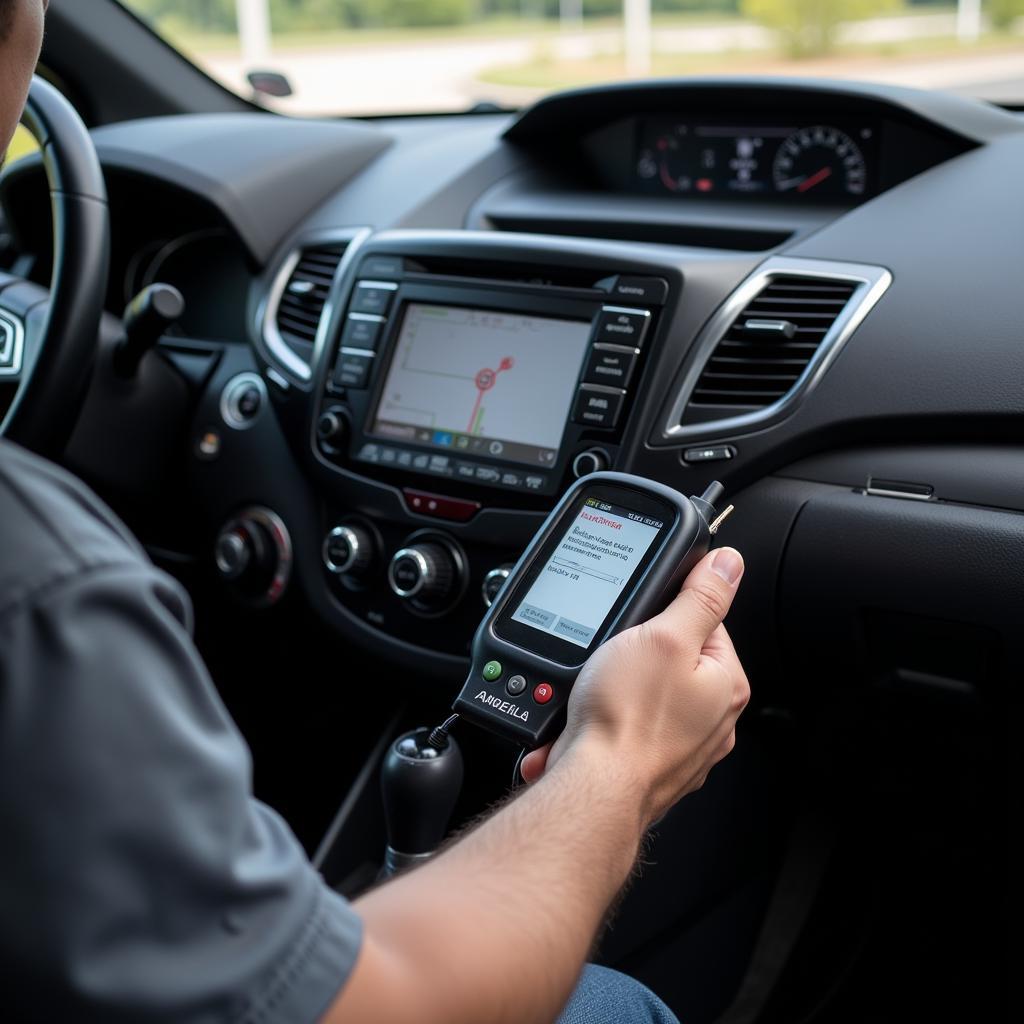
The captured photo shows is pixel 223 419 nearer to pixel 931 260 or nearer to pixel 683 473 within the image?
pixel 683 473

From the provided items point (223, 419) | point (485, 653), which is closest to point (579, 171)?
point (223, 419)

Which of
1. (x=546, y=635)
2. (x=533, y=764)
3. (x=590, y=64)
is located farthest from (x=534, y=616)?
(x=590, y=64)

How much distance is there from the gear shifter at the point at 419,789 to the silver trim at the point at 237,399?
2.40 ft

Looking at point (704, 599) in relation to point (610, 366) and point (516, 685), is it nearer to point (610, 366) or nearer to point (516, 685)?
point (516, 685)

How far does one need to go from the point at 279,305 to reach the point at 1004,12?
143 cm

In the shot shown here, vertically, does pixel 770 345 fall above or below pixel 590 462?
above

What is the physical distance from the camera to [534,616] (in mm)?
1159

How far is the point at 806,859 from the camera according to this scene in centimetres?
204

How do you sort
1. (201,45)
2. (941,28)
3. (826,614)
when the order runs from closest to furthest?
1. (826,614)
2. (941,28)
3. (201,45)

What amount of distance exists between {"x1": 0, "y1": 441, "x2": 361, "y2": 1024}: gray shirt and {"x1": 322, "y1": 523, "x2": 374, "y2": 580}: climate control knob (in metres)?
1.04

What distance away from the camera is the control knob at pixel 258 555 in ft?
5.92

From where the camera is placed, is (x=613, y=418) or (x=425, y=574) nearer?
(x=613, y=418)

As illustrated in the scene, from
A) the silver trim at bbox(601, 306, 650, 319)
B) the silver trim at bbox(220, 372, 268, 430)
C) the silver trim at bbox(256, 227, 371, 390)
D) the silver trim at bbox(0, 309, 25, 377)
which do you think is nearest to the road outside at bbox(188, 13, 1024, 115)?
the silver trim at bbox(256, 227, 371, 390)

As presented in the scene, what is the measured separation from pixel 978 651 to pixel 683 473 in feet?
1.17
